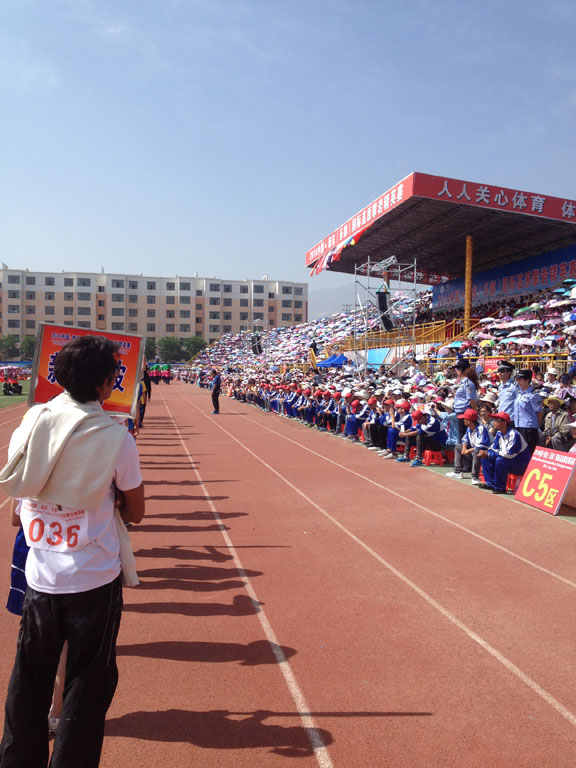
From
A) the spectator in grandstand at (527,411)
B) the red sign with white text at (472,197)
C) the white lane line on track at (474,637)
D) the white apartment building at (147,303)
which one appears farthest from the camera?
the white apartment building at (147,303)

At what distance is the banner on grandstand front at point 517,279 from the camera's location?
25.5m

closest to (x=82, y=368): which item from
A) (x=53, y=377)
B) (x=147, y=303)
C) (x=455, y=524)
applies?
(x=53, y=377)

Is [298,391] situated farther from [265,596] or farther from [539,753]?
[539,753]

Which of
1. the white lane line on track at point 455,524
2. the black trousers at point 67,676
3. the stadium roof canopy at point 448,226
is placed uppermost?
the stadium roof canopy at point 448,226

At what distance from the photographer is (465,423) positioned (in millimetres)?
10500

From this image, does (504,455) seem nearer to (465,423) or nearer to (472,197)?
(465,423)

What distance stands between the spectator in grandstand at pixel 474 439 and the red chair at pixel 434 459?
143 cm

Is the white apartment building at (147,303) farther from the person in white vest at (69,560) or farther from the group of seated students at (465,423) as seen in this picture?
the person in white vest at (69,560)

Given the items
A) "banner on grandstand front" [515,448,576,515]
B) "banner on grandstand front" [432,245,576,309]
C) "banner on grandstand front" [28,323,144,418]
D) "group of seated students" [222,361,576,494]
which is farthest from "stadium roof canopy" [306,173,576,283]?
"banner on grandstand front" [28,323,144,418]

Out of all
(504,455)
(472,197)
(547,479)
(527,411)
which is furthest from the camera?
(472,197)

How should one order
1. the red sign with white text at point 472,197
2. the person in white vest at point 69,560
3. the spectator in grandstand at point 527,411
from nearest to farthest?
the person in white vest at point 69,560 < the spectator in grandstand at point 527,411 < the red sign with white text at point 472,197

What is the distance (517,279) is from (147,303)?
66.8 m

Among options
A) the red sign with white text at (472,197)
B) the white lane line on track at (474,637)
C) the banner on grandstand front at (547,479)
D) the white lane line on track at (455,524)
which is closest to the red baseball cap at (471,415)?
the banner on grandstand front at (547,479)

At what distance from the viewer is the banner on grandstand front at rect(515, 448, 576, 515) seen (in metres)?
7.61
